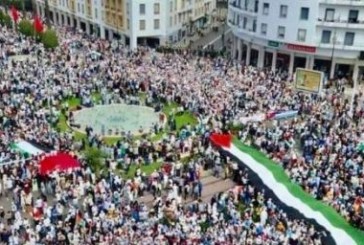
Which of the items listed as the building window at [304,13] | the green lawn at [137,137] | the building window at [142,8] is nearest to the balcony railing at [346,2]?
the building window at [304,13]

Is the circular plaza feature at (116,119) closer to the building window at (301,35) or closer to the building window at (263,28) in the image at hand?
the building window at (263,28)

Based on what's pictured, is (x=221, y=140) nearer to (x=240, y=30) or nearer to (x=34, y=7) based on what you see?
(x=240, y=30)

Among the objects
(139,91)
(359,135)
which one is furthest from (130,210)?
(139,91)

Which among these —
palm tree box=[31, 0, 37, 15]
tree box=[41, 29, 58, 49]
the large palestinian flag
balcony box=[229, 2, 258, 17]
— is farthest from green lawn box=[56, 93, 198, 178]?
palm tree box=[31, 0, 37, 15]

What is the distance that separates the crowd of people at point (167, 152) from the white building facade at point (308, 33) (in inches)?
230

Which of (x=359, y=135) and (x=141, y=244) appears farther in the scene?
(x=359, y=135)

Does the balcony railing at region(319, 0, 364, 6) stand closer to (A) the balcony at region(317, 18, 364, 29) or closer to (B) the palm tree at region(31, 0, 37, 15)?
(A) the balcony at region(317, 18, 364, 29)

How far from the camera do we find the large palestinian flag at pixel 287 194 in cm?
2556

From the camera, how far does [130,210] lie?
92.7ft

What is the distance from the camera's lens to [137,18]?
68.9m

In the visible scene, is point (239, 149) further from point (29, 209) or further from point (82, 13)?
point (82, 13)

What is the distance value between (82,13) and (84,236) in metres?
57.1

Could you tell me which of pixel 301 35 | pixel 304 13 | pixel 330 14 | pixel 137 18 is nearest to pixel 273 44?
pixel 301 35

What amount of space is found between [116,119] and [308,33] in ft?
80.3
